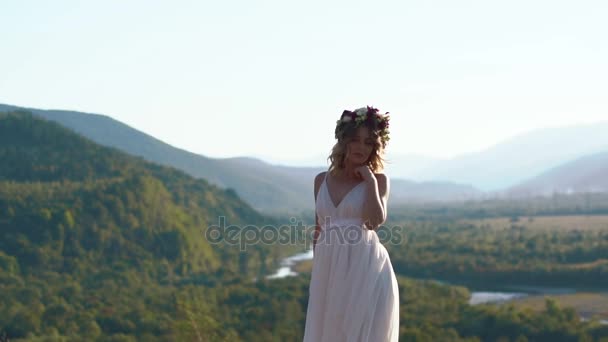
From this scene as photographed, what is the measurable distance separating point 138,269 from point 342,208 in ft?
113

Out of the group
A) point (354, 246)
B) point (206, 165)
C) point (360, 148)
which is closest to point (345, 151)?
point (360, 148)

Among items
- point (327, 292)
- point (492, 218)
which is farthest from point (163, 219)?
point (492, 218)

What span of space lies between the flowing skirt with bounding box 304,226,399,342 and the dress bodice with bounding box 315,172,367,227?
4 centimetres

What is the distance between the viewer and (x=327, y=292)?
4.19 meters

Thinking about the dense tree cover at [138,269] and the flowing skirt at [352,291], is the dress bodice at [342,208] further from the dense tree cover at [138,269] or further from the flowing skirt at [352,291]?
the dense tree cover at [138,269]

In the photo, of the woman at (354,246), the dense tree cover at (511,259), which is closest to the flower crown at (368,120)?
the woman at (354,246)

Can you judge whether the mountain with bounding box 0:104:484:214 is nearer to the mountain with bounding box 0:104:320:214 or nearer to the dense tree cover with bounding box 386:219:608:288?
the mountain with bounding box 0:104:320:214

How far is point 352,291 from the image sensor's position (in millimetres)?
4062

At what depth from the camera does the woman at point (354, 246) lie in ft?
13.2

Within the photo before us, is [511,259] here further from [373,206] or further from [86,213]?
[373,206]

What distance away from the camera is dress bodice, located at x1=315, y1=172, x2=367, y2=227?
160 inches

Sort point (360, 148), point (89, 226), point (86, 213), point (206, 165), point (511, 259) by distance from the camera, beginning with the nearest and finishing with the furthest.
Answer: point (360, 148) < point (511, 259) < point (89, 226) < point (86, 213) < point (206, 165)

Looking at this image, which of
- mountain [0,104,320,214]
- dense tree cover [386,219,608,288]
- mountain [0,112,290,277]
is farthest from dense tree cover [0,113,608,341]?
dense tree cover [386,219,608,288]

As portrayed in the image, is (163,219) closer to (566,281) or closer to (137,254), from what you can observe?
(137,254)
